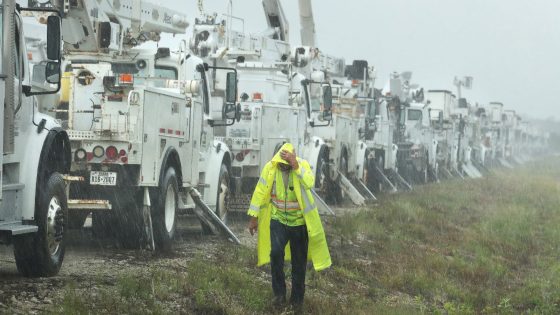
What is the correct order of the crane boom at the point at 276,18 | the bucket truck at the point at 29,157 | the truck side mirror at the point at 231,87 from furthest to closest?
the crane boom at the point at 276,18
the truck side mirror at the point at 231,87
the bucket truck at the point at 29,157

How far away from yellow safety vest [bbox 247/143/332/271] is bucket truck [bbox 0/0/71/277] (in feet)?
6.12

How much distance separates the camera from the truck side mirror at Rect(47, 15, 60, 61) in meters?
9.27

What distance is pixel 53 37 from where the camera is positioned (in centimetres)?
938

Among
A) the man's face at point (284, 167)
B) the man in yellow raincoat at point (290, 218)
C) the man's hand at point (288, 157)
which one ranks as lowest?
the man in yellow raincoat at point (290, 218)

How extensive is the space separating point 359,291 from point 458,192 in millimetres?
19334

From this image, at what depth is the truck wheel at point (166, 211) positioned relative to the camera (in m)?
13.2

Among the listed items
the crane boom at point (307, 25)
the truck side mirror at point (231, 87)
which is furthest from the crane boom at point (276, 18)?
the truck side mirror at point (231, 87)

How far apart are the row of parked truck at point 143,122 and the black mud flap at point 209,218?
2 centimetres

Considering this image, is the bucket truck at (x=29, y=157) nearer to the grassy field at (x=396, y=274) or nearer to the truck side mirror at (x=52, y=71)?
the truck side mirror at (x=52, y=71)

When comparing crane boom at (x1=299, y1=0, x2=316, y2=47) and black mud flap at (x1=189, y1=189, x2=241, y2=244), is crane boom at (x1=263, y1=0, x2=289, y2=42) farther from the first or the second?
black mud flap at (x1=189, y1=189, x2=241, y2=244)

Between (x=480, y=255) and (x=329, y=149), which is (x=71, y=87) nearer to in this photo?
(x=480, y=255)

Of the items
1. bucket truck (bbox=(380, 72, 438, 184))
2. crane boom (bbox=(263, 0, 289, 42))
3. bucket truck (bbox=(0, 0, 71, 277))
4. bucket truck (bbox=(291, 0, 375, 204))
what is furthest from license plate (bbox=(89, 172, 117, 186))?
bucket truck (bbox=(380, 72, 438, 184))

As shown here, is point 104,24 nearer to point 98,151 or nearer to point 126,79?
point 126,79

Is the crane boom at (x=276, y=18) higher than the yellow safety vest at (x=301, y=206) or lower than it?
higher
